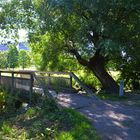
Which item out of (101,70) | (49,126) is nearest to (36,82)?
(101,70)

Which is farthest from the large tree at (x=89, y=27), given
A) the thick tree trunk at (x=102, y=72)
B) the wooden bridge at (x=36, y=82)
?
the wooden bridge at (x=36, y=82)

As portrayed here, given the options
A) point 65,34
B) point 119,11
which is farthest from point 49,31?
point 119,11

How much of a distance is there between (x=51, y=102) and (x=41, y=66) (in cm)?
774

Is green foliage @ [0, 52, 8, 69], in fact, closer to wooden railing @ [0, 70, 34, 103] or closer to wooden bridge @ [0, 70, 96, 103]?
wooden bridge @ [0, 70, 96, 103]

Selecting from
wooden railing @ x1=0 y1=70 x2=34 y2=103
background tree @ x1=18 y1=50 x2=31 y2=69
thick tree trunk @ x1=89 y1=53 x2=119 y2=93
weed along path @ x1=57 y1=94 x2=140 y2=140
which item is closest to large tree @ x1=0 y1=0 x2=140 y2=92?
thick tree trunk @ x1=89 y1=53 x2=119 y2=93

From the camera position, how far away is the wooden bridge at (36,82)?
12.1m

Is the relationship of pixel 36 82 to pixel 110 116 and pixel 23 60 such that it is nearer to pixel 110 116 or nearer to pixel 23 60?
pixel 110 116

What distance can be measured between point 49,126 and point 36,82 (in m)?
5.00

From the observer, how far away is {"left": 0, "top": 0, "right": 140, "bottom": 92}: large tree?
12250 mm

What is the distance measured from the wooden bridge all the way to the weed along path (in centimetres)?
98

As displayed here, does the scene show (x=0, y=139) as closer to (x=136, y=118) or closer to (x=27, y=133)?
(x=27, y=133)

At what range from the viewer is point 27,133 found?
815 cm

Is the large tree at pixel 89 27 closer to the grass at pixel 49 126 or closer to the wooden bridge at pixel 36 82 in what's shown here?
the wooden bridge at pixel 36 82

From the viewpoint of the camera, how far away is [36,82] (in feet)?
43.7
